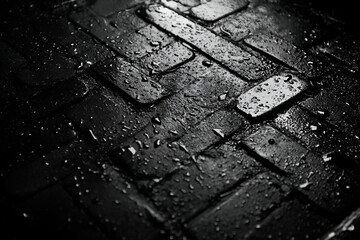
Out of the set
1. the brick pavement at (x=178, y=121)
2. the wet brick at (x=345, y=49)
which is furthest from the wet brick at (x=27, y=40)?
the wet brick at (x=345, y=49)

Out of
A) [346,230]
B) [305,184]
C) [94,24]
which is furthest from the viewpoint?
[94,24]

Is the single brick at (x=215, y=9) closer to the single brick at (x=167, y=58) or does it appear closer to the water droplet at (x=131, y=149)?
the single brick at (x=167, y=58)

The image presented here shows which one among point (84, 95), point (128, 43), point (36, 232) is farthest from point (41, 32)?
point (36, 232)

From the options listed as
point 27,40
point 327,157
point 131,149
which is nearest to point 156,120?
point 131,149

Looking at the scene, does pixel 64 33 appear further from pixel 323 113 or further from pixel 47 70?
pixel 323 113

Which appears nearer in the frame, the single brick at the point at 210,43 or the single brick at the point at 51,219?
the single brick at the point at 51,219

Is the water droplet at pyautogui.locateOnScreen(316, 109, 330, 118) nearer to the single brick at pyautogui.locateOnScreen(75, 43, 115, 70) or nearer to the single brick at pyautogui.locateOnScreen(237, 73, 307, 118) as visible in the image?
the single brick at pyautogui.locateOnScreen(237, 73, 307, 118)
